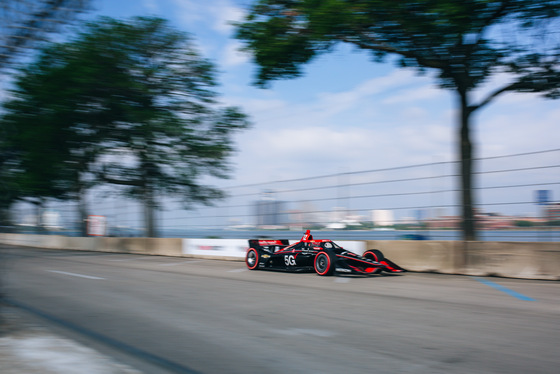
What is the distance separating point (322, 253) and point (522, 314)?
5471 millimetres

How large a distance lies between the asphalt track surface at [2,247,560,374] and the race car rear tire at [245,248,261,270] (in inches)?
120

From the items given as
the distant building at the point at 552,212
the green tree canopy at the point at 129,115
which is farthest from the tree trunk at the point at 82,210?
the distant building at the point at 552,212

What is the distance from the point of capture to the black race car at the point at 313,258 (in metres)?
10.8

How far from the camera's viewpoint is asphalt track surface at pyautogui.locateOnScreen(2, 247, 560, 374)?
403 centimetres

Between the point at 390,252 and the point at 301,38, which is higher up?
the point at 301,38

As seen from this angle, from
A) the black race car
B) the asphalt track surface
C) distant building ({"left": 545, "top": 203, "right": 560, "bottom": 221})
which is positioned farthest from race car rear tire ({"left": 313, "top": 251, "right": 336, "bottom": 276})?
distant building ({"left": 545, "top": 203, "right": 560, "bottom": 221})

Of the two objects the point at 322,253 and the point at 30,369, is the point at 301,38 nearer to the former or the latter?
the point at 322,253

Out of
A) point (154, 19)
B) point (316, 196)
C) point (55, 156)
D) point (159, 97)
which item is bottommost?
point (316, 196)

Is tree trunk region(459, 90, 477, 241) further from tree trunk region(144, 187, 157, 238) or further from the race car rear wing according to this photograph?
tree trunk region(144, 187, 157, 238)

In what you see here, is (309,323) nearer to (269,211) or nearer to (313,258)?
(313,258)

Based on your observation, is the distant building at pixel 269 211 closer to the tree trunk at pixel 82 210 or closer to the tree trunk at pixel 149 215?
the tree trunk at pixel 149 215

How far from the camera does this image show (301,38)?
549 inches

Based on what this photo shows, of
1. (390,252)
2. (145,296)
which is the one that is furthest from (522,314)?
(390,252)

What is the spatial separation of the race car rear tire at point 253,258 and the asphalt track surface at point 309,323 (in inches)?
120
